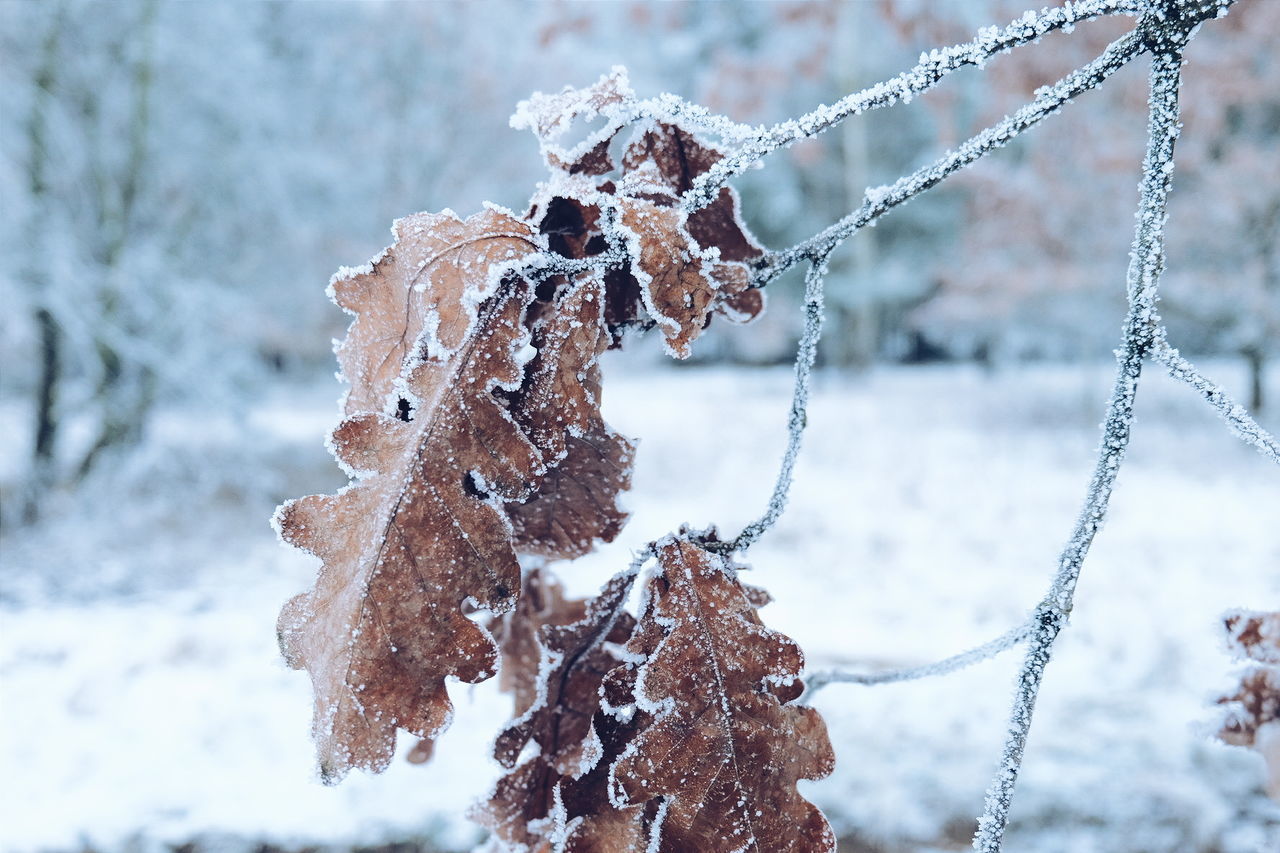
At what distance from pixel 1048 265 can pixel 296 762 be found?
10212 millimetres

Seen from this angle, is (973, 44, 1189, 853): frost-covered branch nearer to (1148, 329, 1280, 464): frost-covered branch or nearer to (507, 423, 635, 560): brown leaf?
(1148, 329, 1280, 464): frost-covered branch

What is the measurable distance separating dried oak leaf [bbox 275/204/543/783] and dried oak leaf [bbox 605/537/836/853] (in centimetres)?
9

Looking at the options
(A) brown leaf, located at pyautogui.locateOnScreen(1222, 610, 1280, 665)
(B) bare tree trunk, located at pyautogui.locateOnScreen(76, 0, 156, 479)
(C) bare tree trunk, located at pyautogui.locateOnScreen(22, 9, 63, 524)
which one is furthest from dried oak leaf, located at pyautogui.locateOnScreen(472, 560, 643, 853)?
(B) bare tree trunk, located at pyautogui.locateOnScreen(76, 0, 156, 479)

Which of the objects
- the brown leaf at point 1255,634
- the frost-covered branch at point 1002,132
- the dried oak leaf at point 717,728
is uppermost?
the frost-covered branch at point 1002,132

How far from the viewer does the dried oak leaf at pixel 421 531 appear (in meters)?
0.42

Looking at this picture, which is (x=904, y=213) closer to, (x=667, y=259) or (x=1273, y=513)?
(x=1273, y=513)

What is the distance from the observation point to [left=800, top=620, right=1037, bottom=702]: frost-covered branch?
0.49 m

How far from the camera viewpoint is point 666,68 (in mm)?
13406

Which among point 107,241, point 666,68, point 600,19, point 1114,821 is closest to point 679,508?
point 600,19

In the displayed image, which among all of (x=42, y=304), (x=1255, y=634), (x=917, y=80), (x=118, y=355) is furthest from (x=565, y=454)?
(x=118, y=355)

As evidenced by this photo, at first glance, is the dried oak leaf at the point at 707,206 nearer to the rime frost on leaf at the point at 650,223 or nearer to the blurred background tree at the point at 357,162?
the rime frost on leaf at the point at 650,223

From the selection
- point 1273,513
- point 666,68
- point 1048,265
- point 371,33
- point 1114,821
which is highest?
point 666,68

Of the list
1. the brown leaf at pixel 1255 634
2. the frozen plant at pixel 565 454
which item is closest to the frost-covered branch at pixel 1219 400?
the frozen plant at pixel 565 454

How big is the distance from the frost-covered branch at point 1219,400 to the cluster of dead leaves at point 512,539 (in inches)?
9.2
